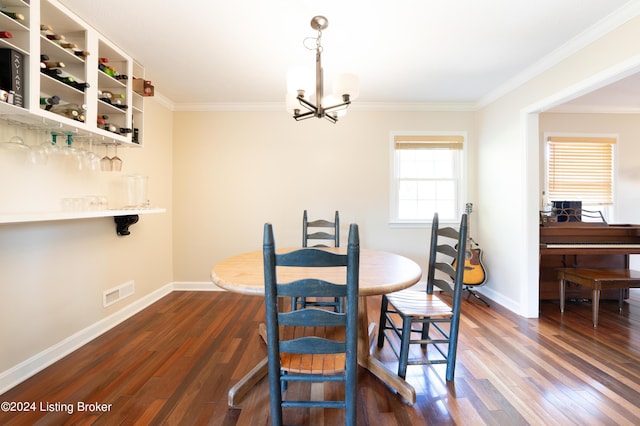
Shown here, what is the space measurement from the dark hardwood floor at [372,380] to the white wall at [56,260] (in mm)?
269

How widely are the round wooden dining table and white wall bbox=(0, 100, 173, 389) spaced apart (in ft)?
4.58

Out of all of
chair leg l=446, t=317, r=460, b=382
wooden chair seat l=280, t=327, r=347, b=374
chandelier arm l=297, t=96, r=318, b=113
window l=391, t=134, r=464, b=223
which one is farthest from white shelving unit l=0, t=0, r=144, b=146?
window l=391, t=134, r=464, b=223

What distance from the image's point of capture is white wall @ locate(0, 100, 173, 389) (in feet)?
5.89

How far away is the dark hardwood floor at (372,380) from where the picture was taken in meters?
1.51

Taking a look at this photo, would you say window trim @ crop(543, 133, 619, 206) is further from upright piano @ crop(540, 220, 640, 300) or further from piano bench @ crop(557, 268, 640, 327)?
piano bench @ crop(557, 268, 640, 327)

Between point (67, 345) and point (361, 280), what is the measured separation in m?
2.46

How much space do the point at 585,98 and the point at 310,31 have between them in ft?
12.1

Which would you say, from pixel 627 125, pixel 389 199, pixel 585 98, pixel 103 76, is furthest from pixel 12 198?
pixel 627 125

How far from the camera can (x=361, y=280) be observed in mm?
1451

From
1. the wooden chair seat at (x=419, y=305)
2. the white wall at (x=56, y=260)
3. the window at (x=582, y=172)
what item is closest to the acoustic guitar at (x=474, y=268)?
the wooden chair seat at (x=419, y=305)

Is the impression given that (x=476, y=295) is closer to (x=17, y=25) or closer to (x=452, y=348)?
(x=452, y=348)

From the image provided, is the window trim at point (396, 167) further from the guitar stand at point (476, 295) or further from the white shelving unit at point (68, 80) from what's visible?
the white shelving unit at point (68, 80)

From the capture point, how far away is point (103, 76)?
2145 millimetres

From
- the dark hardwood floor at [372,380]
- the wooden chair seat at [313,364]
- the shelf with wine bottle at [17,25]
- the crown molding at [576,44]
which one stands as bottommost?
the dark hardwood floor at [372,380]
